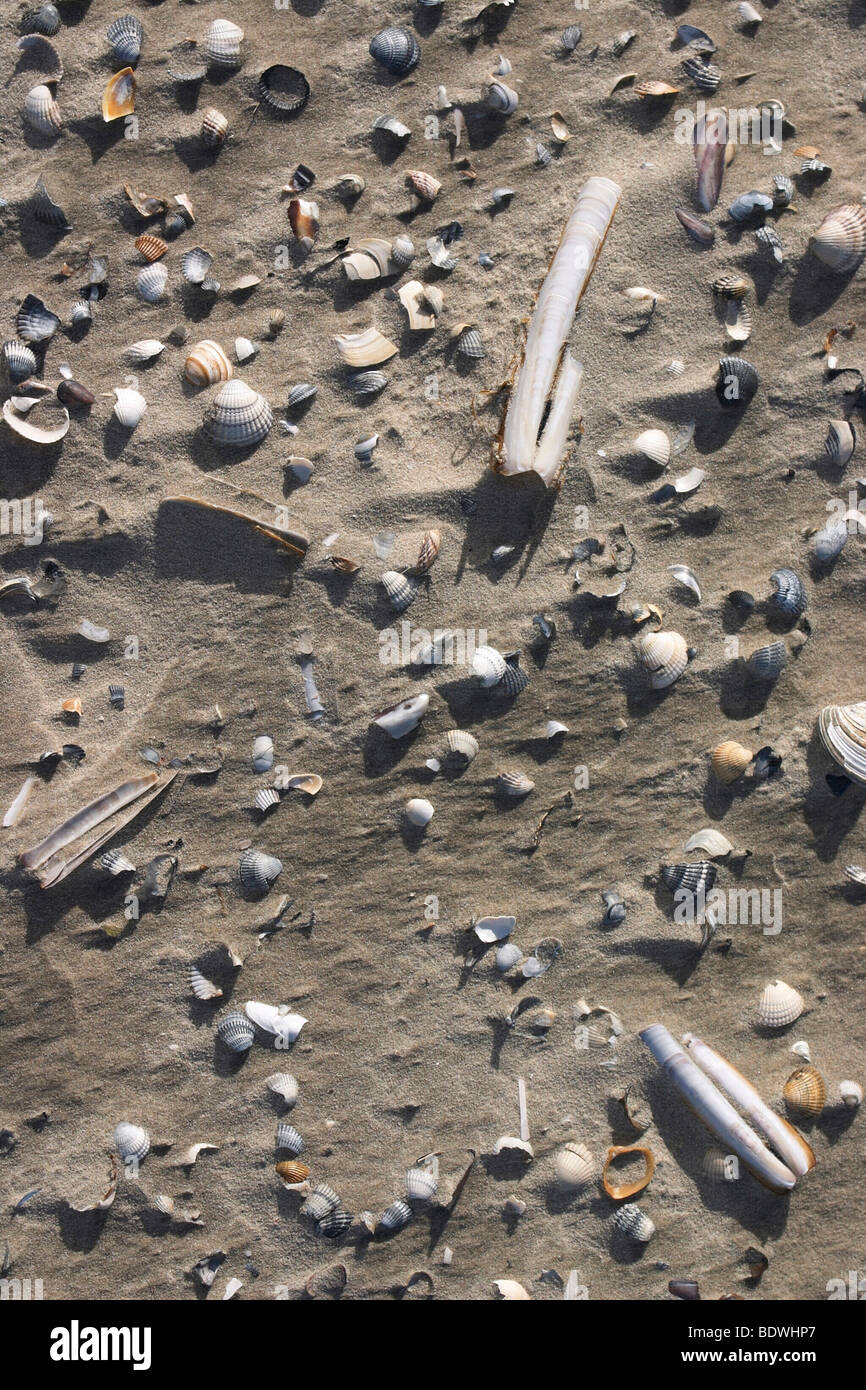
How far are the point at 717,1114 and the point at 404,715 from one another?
2701mm

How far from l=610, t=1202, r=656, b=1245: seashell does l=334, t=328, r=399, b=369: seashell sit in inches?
185

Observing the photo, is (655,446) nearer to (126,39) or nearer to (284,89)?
(284,89)

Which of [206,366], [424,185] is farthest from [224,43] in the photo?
[206,366]

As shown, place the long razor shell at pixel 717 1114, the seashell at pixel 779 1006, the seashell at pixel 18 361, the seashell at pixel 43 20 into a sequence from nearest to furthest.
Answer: the long razor shell at pixel 717 1114 → the seashell at pixel 779 1006 → the seashell at pixel 18 361 → the seashell at pixel 43 20

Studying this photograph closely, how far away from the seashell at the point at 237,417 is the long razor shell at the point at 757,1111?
160 inches

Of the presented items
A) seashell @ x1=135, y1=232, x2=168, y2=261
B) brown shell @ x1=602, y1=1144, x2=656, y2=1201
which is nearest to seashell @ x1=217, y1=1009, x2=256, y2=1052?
brown shell @ x1=602, y1=1144, x2=656, y2=1201

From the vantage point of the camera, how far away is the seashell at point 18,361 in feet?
17.4

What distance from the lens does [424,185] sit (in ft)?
17.5

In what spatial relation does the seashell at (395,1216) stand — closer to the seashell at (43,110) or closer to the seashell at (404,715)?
the seashell at (404,715)

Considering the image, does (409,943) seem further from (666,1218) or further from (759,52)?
(759,52)

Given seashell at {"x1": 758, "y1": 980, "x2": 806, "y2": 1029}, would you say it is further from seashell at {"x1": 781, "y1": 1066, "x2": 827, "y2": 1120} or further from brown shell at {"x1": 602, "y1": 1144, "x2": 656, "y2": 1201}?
brown shell at {"x1": 602, "y1": 1144, "x2": 656, "y2": 1201}

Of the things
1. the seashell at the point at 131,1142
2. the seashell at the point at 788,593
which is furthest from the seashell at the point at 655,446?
the seashell at the point at 131,1142

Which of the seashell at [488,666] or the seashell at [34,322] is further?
the seashell at [34,322]

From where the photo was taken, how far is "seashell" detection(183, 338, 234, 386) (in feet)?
17.1
